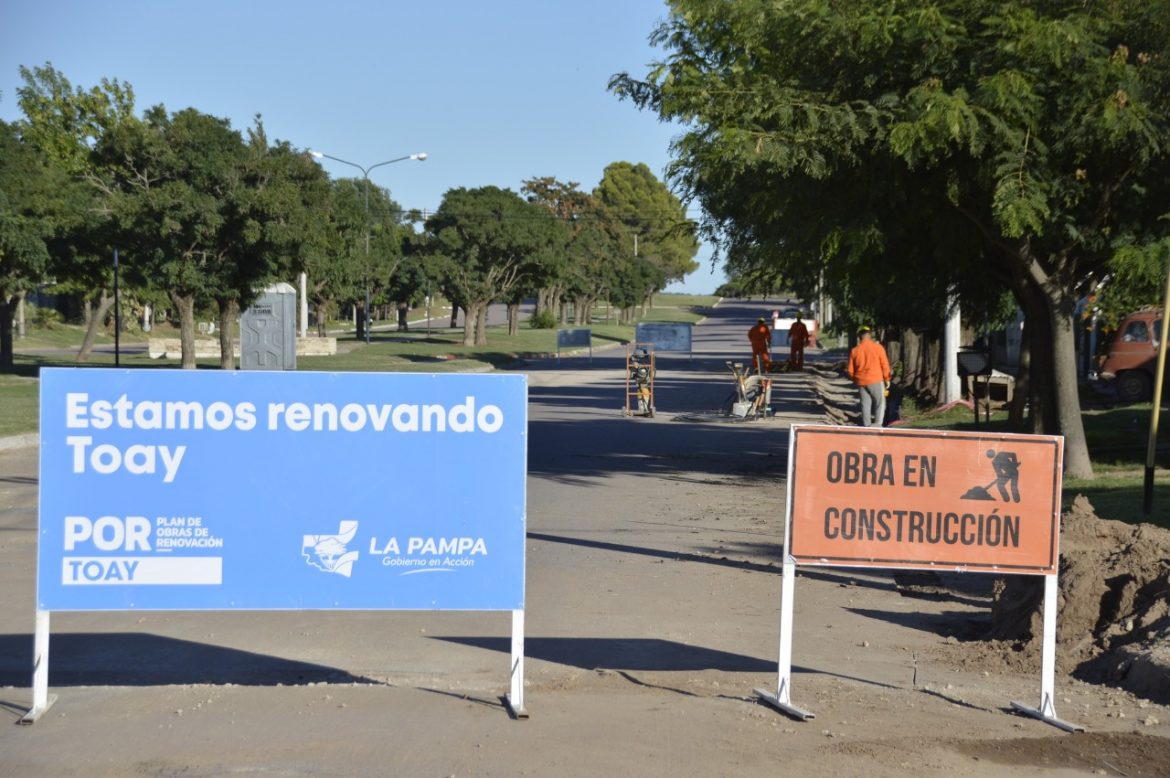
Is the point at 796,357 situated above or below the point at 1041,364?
below

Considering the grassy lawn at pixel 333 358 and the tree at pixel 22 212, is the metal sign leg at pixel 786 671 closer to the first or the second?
the grassy lawn at pixel 333 358

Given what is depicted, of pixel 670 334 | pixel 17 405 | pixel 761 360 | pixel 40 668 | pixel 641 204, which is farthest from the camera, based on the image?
pixel 641 204

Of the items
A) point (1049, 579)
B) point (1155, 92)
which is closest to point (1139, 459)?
point (1155, 92)

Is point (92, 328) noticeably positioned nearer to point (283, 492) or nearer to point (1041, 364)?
point (1041, 364)

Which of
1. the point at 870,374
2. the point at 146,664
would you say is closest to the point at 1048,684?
the point at 146,664

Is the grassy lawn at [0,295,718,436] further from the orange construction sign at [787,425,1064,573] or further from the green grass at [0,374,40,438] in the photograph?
the orange construction sign at [787,425,1064,573]

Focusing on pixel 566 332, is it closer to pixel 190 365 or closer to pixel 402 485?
pixel 190 365

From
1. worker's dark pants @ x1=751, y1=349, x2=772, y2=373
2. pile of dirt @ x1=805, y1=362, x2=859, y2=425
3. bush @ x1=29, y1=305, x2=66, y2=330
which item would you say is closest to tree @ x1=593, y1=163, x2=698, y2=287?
bush @ x1=29, y1=305, x2=66, y2=330

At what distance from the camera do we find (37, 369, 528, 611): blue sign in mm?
6355

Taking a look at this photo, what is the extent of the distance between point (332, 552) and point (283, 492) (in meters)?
0.38

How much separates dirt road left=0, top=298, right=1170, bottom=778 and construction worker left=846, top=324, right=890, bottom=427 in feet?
23.2

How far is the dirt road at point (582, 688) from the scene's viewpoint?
19.0 feet

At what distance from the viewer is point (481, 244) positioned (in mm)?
67125

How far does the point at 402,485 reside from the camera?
21.4 feet
